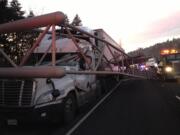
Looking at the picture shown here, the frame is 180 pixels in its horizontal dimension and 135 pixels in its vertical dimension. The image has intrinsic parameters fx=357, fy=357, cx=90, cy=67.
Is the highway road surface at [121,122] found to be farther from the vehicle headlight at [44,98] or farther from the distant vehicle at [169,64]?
the distant vehicle at [169,64]

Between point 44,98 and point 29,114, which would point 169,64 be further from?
point 29,114

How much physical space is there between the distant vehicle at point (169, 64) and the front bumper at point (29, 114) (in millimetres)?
17866

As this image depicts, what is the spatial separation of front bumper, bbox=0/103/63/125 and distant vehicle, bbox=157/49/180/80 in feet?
58.6

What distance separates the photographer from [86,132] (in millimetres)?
8914

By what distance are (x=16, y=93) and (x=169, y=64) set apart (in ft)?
63.2

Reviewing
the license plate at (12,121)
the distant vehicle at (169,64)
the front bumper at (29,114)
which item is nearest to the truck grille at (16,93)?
the front bumper at (29,114)

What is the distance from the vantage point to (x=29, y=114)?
9.05m

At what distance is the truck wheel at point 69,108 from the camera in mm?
10008

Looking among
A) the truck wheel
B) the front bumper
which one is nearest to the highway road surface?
the truck wheel

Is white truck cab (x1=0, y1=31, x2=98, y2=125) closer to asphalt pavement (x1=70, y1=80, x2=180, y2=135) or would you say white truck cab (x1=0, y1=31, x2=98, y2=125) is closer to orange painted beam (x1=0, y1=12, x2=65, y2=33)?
asphalt pavement (x1=70, y1=80, x2=180, y2=135)

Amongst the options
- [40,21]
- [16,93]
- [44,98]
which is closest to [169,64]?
[40,21]

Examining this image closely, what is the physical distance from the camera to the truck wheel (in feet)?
32.8

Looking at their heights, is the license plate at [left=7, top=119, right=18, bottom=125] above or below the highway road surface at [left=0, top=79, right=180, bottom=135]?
above

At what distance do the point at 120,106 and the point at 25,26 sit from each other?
16.4ft
